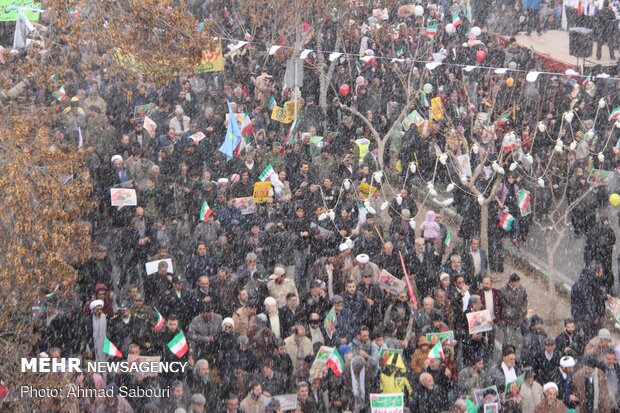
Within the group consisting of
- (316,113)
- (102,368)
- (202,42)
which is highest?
(202,42)

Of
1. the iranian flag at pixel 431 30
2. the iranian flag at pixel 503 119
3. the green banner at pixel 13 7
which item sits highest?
the green banner at pixel 13 7

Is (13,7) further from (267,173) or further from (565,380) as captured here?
(565,380)

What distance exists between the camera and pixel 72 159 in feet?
37.7

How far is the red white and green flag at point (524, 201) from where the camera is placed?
48.6 feet

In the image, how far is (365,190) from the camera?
15.0 m

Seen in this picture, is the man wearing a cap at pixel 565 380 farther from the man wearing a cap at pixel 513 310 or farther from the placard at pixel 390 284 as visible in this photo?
the placard at pixel 390 284

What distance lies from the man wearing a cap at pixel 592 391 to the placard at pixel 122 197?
6587mm

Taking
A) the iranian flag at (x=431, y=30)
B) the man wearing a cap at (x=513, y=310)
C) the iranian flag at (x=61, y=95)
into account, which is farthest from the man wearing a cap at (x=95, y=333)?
the iranian flag at (x=431, y=30)

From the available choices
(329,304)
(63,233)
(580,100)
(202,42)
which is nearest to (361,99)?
(580,100)

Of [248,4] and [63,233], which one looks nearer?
[63,233]

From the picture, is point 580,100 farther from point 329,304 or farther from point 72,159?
point 72,159

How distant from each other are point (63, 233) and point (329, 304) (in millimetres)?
3190

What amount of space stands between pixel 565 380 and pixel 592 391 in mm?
333

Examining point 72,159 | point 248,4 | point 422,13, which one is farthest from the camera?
point 422,13
